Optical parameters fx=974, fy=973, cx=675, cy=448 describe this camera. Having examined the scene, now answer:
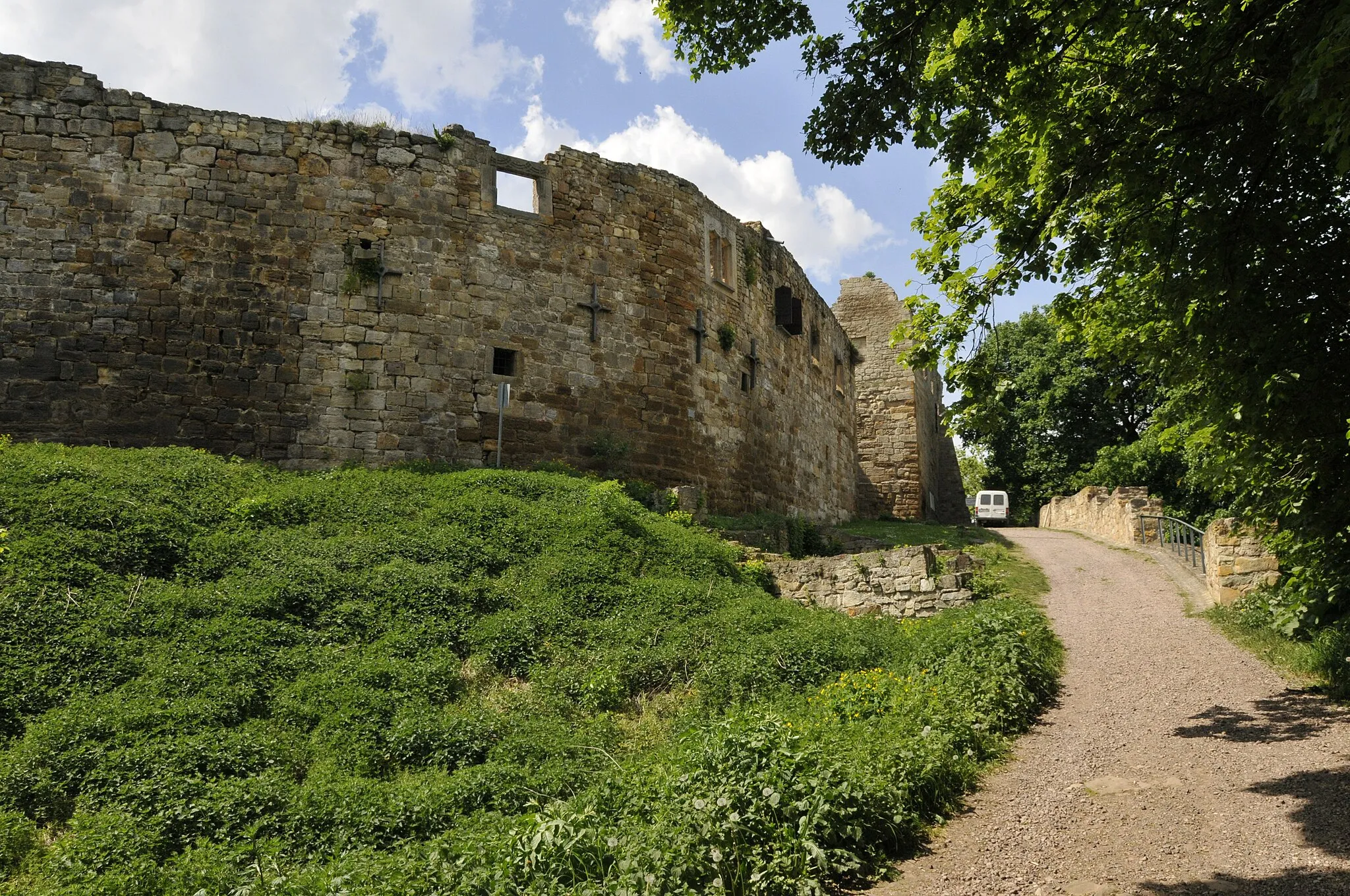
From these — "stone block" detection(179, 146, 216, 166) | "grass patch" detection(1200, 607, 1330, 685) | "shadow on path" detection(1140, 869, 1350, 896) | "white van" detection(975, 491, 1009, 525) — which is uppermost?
"stone block" detection(179, 146, 216, 166)

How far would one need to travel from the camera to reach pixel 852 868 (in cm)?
570

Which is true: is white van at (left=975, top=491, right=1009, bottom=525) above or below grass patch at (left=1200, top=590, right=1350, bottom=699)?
above

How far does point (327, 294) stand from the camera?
14.3 m

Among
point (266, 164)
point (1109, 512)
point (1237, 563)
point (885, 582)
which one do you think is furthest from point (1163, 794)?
point (1109, 512)

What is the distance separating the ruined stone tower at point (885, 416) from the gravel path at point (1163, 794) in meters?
19.6

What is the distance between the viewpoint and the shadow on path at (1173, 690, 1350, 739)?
8008 mm

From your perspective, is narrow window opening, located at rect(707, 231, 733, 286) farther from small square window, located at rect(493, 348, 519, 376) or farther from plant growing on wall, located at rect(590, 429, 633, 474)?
small square window, located at rect(493, 348, 519, 376)

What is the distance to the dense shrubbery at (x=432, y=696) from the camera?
5.71 meters

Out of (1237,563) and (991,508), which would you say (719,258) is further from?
(991,508)

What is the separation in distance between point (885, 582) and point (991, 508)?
2420 cm

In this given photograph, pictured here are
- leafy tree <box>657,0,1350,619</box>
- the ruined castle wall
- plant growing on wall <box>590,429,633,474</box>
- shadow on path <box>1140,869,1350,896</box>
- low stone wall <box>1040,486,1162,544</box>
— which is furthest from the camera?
low stone wall <box>1040,486,1162,544</box>

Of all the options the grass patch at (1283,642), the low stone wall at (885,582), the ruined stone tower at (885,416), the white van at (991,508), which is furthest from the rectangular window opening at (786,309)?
the white van at (991,508)

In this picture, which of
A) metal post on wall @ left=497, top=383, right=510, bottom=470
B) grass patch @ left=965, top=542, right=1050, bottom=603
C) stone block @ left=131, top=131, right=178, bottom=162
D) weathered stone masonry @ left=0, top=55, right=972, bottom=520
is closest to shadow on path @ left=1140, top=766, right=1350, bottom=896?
grass patch @ left=965, top=542, right=1050, bottom=603

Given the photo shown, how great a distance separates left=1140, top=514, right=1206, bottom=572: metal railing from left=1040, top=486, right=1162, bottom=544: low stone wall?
6.1 inches
